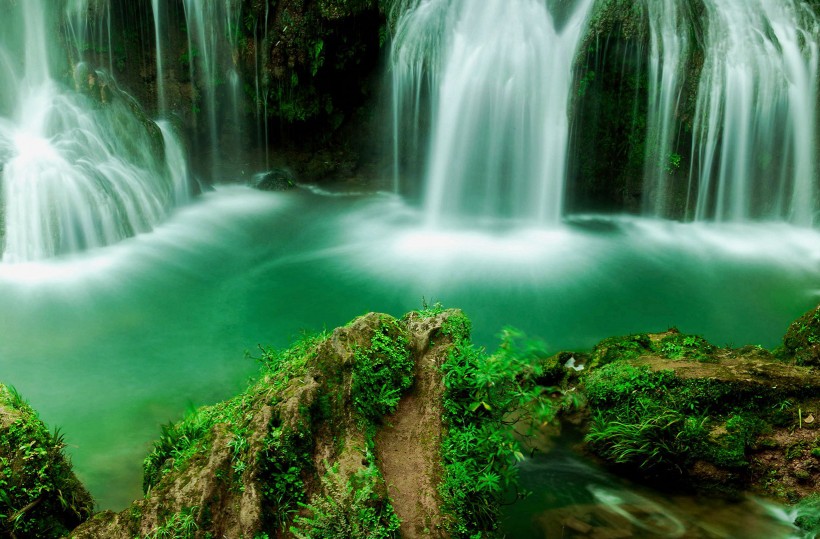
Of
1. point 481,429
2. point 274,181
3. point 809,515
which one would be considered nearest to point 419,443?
point 481,429

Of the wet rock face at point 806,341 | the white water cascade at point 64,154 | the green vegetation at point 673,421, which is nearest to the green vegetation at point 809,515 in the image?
the green vegetation at point 673,421

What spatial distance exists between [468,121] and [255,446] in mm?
8984

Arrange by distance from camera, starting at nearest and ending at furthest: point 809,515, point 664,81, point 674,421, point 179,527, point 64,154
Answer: point 179,527 → point 809,515 → point 674,421 → point 64,154 → point 664,81

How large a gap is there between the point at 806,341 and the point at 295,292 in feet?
19.4

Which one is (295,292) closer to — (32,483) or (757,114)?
(32,483)

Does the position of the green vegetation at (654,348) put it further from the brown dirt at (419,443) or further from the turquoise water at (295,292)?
the brown dirt at (419,443)

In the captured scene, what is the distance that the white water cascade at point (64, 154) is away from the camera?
8.92 meters

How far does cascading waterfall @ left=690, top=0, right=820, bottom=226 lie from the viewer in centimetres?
1038

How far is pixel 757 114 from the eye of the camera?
10523 millimetres

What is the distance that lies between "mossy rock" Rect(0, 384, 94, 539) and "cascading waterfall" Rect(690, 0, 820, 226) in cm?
999

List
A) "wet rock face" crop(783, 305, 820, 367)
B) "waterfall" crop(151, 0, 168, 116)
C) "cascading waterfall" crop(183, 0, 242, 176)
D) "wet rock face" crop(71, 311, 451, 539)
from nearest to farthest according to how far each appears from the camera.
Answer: "wet rock face" crop(71, 311, 451, 539) < "wet rock face" crop(783, 305, 820, 367) < "waterfall" crop(151, 0, 168, 116) < "cascading waterfall" crop(183, 0, 242, 176)

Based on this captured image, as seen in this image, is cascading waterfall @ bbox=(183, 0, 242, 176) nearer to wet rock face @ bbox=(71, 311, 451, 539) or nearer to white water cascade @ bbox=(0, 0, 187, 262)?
white water cascade @ bbox=(0, 0, 187, 262)

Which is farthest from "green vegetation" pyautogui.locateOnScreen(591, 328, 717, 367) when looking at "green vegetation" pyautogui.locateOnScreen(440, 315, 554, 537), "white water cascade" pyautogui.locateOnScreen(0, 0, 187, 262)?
"white water cascade" pyautogui.locateOnScreen(0, 0, 187, 262)

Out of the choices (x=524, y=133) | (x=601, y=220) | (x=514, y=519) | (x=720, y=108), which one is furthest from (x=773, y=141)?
(x=514, y=519)
